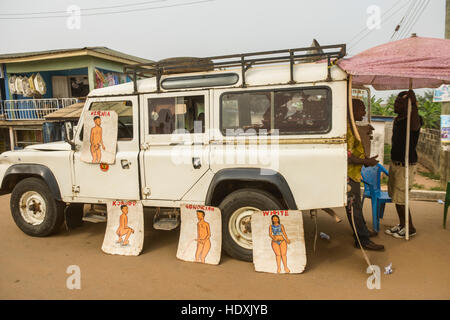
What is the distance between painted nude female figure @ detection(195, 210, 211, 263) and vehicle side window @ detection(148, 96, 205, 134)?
1090 millimetres

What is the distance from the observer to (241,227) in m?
3.88

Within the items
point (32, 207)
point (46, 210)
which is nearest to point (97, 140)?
point (46, 210)

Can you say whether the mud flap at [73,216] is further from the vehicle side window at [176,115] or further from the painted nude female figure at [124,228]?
the vehicle side window at [176,115]

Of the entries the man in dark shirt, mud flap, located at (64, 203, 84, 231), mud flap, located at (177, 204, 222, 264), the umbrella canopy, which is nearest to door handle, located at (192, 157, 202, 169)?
mud flap, located at (177, 204, 222, 264)

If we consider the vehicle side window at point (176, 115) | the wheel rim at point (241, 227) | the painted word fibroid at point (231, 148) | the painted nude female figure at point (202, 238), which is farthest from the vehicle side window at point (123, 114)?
the wheel rim at point (241, 227)

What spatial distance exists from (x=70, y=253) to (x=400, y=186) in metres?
4.71

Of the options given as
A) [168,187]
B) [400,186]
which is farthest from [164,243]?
[400,186]

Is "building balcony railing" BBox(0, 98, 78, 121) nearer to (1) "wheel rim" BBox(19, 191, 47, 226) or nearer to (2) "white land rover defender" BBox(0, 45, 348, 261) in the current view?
(1) "wheel rim" BBox(19, 191, 47, 226)

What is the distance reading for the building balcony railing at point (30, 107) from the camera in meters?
12.7

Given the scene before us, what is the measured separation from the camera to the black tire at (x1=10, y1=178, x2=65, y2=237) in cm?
468

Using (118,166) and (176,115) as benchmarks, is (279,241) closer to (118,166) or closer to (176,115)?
(176,115)

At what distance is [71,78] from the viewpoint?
13.5 meters

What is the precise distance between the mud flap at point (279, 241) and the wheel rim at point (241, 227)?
243 mm

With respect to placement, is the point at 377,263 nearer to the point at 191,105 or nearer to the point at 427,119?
the point at 191,105
